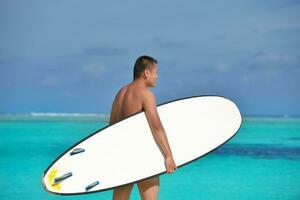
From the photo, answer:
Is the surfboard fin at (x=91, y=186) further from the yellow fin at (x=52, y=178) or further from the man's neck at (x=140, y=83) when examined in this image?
the man's neck at (x=140, y=83)

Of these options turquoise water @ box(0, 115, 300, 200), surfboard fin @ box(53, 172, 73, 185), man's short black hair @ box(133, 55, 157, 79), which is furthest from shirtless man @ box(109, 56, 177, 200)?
turquoise water @ box(0, 115, 300, 200)

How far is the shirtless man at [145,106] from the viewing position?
317cm

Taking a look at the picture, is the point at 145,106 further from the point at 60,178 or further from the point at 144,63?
the point at 60,178

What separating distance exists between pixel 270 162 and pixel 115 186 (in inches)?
443

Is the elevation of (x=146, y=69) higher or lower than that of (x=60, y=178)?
higher

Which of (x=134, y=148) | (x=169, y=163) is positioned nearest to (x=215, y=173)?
(x=134, y=148)

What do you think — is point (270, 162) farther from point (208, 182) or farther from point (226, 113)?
point (226, 113)

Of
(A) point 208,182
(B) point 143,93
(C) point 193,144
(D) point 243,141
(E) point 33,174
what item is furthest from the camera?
(D) point 243,141

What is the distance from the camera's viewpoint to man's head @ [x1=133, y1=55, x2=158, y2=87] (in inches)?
127

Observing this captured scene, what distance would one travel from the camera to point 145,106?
10.4ft

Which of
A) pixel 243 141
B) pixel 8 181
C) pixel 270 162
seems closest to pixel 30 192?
pixel 8 181

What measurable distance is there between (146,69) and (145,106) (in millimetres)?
179

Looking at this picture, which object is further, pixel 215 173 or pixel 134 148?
pixel 215 173

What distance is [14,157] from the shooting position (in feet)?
52.8
